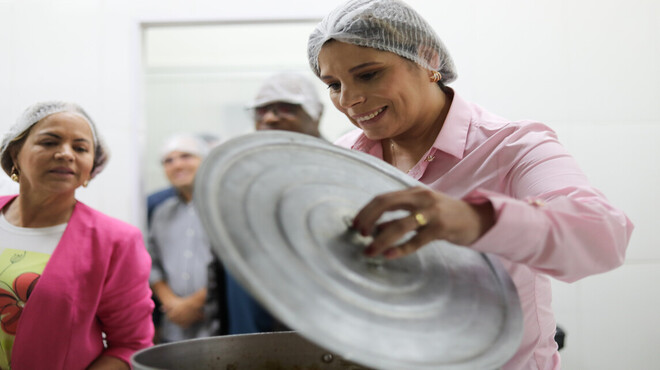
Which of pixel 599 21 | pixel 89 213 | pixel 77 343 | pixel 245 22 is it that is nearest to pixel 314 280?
pixel 77 343

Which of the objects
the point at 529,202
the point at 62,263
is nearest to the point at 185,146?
the point at 62,263

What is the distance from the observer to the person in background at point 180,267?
8.82ft

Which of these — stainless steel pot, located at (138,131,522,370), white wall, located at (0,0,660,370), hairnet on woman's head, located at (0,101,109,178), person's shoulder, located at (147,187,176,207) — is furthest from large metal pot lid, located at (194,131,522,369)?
person's shoulder, located at (147,187,176,207)

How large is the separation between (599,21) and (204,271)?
77.1 inches

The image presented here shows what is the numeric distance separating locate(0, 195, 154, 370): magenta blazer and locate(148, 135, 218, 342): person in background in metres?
1.15

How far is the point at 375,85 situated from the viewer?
1093mm

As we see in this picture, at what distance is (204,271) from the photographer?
2852 millimetres

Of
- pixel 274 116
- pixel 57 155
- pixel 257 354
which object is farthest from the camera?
pixel 274 116

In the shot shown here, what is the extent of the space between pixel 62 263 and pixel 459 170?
0.89 meters

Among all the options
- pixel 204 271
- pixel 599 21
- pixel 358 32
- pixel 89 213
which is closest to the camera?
pixel 358 32

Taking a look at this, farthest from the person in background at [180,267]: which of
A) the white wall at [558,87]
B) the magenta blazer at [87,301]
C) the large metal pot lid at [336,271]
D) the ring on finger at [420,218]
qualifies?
the ring on finger at [420,218]

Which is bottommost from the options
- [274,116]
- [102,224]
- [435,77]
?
[102,224]

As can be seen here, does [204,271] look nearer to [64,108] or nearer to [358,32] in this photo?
[64,108]

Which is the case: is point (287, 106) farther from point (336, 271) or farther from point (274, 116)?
point (336, 271)
